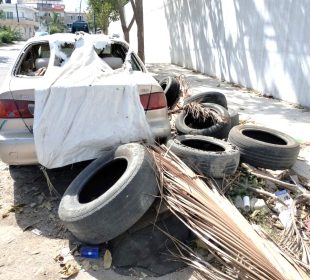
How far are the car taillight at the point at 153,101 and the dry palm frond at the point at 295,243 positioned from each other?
5.97 feet

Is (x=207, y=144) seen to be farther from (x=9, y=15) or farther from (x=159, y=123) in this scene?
(x=9, y=15)

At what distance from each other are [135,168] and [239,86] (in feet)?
29.6

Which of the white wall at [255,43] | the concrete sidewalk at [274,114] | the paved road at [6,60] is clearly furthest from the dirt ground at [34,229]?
the white wall at [255,43]

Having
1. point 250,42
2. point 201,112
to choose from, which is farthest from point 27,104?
point 250,42

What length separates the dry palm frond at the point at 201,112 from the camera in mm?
5183

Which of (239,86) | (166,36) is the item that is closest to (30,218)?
(239,86)

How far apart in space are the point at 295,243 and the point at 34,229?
2.47 m

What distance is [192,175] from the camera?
356cm

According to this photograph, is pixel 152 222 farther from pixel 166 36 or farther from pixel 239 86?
pixel 166 36

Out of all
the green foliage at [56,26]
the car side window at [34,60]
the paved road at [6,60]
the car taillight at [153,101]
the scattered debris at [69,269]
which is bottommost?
the green foliage at [56,26]

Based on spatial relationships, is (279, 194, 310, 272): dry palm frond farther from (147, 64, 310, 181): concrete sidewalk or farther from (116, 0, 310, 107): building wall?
(116, 0, 310, 107): building wall

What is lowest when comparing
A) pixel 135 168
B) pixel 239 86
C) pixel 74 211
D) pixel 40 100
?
pixel 239 86

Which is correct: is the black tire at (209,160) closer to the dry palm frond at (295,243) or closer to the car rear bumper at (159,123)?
the car rear bumper at (159,123)

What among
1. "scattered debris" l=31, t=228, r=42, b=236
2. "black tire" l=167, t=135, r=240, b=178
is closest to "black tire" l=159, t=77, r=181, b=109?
"black tire" l=167, t=135, r=240, b=178
